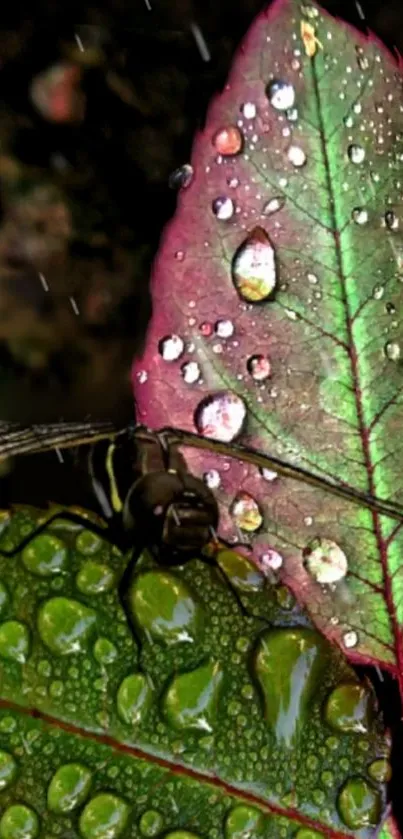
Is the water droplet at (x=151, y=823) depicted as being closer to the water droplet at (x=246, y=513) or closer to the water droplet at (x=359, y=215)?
the water droplet at (x=246, y=513)

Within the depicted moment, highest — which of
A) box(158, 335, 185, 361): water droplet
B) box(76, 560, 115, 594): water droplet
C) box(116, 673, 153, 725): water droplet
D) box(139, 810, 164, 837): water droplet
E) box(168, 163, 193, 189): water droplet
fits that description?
box(168, 163, 193, 189): water droplet

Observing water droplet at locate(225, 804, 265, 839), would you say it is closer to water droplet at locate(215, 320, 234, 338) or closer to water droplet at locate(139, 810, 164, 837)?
water droplet at locate(139, 810, 164, 837)

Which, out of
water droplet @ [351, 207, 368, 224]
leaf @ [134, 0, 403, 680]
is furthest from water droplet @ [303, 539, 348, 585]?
water droplet @ [351, 207, 368, 224]

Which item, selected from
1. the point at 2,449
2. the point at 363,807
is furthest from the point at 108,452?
the point at 363,807

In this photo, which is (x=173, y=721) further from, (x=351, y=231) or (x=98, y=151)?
(x=98, y=151)

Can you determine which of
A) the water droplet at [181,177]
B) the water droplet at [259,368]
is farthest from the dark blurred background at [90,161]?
the water droplet at [259,368]
